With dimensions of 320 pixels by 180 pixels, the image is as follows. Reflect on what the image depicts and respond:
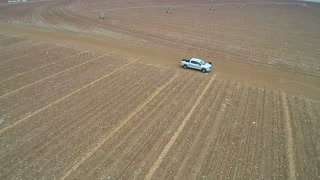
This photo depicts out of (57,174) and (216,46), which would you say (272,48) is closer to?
(216,46)

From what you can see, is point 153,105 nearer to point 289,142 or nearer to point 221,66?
point 289,142

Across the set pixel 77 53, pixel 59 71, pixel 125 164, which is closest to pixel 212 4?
pixel 77 53

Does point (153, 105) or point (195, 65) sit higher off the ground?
point (195, 65)

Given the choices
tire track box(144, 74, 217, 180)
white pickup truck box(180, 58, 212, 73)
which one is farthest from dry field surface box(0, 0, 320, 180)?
white pickup truck box(180, 58, 212, 73)

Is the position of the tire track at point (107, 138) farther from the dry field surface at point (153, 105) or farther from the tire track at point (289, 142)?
A: the tire track at point (289, 142)

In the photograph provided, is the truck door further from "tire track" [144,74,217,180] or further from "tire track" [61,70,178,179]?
"tire track" [144,74,217,180]

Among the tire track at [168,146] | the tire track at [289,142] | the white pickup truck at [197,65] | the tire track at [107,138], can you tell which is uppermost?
the white pickup truck at [197,65]

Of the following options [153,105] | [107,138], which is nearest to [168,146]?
[107,138]

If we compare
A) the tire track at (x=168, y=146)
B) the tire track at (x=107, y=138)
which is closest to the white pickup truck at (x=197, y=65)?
the tire track at (x=107, y=138)
